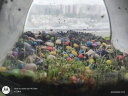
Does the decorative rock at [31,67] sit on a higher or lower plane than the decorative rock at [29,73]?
higher

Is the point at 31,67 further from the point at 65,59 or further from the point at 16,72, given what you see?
the point at 65,59

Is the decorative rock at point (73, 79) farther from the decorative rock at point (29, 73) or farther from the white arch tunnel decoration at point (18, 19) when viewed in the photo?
the white arch tunnel decoration at point (18, 19)

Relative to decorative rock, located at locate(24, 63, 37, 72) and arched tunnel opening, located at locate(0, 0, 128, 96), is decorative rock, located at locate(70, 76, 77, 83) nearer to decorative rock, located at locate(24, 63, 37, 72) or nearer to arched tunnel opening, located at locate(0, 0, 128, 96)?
arched tunnel opening, located at locate(0, 0, 128, 96)

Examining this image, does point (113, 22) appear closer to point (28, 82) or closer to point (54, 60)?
point (54, 60)

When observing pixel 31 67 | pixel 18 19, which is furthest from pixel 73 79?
pixel 18 19

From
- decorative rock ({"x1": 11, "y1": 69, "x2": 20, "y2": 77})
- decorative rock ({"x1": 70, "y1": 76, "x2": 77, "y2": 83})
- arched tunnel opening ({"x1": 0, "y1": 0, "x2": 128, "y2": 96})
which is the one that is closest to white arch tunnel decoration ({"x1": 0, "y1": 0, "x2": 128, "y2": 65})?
arched tunnel opening ({"x1": 0, "y1": 0, "x2": 128, "y2": 96})

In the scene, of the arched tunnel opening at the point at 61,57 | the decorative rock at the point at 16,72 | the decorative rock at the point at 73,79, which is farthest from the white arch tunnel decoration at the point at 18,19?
the decorative rock at the point at 73,79

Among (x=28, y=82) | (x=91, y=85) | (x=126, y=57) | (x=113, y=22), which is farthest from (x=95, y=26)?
(x=28, y=82)

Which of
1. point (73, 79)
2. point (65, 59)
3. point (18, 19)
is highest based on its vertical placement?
point (18, 19)
